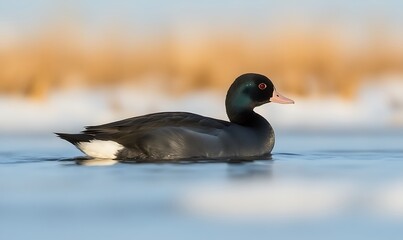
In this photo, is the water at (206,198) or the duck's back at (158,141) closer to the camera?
the water at (206,198)

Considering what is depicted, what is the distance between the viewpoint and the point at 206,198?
24.5ft

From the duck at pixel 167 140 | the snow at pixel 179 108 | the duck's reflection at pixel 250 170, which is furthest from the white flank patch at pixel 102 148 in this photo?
the snow at pixel 179 108

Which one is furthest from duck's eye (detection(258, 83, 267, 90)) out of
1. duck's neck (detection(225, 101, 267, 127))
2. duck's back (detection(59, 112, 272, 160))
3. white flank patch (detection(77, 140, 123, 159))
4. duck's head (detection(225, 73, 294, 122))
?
white flank patch (detection(77, 140, 123, 159))

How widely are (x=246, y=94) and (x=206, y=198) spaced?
375cm

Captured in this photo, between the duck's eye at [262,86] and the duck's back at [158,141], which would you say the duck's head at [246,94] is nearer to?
the duck's eye at [262,86]

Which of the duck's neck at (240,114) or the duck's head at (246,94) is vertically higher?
the duck's head at (246,94)

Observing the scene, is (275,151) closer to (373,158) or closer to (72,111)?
(373,158)

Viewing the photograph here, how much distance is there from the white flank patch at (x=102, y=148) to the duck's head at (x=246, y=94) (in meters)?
1.48

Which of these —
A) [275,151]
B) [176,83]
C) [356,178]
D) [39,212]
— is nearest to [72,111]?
[176,83]

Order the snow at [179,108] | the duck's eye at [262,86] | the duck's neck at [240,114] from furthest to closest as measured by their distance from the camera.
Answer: the snow at [179,108] < the duck's eye at [262,86] < the duck's neck at [240,114]

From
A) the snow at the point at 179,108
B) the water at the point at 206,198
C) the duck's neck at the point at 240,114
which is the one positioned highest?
the snow at the point at 179,108

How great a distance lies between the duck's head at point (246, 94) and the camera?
11.1 m

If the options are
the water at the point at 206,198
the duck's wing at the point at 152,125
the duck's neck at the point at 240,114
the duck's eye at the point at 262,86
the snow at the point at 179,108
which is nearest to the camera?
the water at the point at 206,198

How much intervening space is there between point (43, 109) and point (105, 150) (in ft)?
21.2
